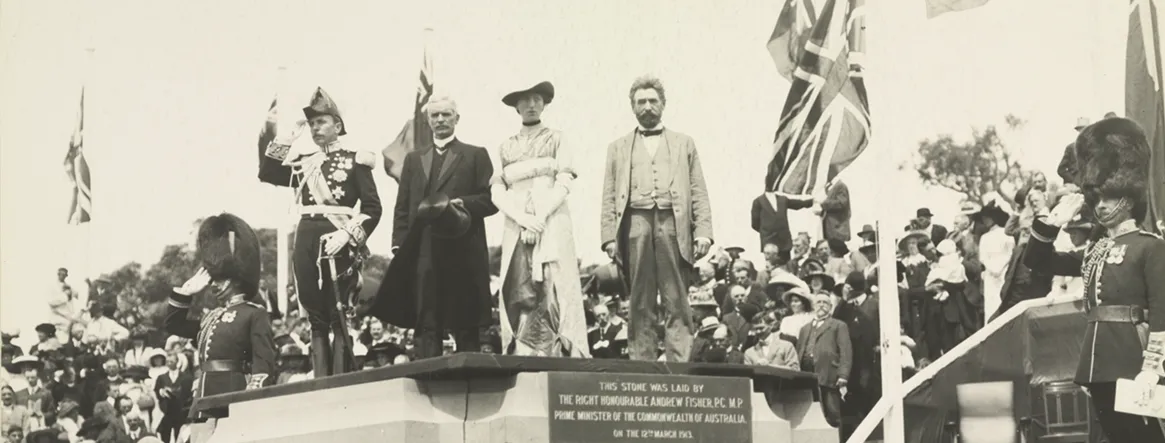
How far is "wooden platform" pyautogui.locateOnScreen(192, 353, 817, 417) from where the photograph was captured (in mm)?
7848

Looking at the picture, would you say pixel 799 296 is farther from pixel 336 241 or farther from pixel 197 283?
pixel 197 283

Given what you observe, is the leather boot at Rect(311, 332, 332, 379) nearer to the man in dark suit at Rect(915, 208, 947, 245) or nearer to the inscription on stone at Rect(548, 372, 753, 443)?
the inscription on stone at Rect(548, 372, 753, 443)

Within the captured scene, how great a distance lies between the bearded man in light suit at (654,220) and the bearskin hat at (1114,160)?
1826mm

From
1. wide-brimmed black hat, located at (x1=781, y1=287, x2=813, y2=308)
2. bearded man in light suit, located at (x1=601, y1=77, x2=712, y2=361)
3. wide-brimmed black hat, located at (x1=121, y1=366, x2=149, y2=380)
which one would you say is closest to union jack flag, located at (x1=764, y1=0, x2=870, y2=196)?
wide-brimmed black hat, located at (x1=781, y1=287, x2=813, y2=308)

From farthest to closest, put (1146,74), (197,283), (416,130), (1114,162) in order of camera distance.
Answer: (416,130) < (1146,74) < (197,283) < (1114,162)

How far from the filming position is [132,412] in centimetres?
1295

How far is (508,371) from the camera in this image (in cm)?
793

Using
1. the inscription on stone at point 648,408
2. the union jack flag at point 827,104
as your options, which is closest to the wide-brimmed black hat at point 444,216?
the inscription on stone at point 648,408

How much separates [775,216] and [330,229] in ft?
13.8

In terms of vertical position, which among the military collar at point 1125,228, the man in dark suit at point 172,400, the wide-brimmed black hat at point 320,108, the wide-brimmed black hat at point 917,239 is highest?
the wide-brimmed black hat at point 320,108

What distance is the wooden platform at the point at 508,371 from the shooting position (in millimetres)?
7848

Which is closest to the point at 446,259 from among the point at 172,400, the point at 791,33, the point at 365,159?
the point at 365,159

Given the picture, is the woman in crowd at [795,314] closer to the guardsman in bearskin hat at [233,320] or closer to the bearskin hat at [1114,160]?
the bearskin hat at [1114,160]

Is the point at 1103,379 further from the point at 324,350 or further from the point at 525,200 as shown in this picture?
the point at 324,350
